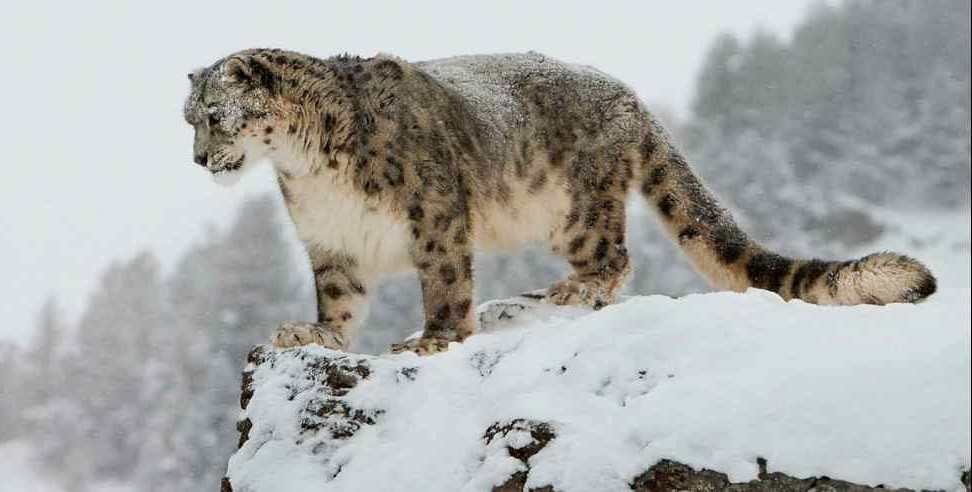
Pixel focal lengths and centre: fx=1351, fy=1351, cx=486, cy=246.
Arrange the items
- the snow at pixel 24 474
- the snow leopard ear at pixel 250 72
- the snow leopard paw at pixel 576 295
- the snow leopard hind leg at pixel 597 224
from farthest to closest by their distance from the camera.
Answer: the snow at pixel 24 474
the snow leopard hind leg at pixel 597 224
the snow leopard paw at pixel 576 295
the snow leopard ear at pixel 250 72

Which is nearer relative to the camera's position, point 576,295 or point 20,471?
point 576,295

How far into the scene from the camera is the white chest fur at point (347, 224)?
643 centimetres

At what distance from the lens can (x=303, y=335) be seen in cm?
625

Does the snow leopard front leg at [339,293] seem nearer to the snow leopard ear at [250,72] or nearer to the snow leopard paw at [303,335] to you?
the snow leopard paw at [303,335]

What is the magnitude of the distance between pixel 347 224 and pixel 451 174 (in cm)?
Answer: 56

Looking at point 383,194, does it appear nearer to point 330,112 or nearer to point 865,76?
point 330,112

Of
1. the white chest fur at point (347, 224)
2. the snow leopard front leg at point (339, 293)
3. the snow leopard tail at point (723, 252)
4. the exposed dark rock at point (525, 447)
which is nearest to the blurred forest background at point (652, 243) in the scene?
the snow leopard tail at point (723, 252)

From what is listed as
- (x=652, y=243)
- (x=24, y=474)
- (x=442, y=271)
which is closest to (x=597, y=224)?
(x=442, y=271)

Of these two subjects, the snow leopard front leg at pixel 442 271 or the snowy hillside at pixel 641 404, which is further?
the snow leopard front leg at pixel 442 271

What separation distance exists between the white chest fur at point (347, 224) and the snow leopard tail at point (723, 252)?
5.44ft

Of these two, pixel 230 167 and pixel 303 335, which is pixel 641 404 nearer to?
pixel 303 335

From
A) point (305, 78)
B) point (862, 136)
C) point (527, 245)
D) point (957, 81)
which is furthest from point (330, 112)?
point (957, 81)

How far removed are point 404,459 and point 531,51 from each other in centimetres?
382

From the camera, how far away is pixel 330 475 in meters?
4.94
